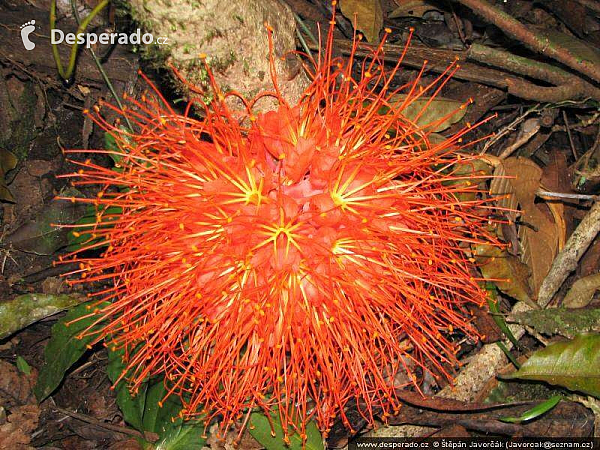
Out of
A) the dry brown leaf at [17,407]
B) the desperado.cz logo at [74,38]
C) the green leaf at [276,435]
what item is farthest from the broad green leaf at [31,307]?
the desperado.cz logo at [74,38]

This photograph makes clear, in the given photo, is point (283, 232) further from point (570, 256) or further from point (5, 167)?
point (5, 167)

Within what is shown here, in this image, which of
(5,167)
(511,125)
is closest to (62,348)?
(5,167)

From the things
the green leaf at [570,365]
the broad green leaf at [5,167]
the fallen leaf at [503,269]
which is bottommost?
the green leaf at [570,365]

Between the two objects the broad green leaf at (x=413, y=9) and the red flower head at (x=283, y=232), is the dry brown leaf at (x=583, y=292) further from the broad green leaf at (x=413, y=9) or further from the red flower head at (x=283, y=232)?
the broad green leaf at (x=413, y=9)

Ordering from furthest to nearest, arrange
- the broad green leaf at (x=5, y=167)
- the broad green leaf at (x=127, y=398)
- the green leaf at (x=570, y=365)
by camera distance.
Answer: the broad green leaf at (x=5, y=167) → the broad green leaf at (x=127, y=398) → the green leaf at (x=570, y=365)

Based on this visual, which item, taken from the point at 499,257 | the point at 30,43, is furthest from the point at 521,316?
the point at 30,43

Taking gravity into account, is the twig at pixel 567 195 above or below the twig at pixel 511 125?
below

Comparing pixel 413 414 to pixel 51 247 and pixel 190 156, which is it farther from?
pixel 51 247
